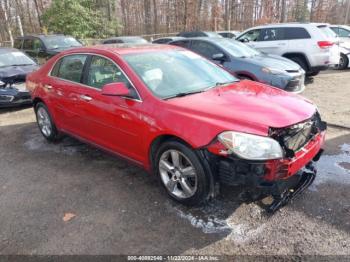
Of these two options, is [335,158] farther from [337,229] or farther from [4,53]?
[4,53]

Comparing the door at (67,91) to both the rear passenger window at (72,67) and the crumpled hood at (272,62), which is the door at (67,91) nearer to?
the rear passenger window at (72,67)

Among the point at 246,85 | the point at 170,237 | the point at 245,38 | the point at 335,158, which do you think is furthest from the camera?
the point at 245,38

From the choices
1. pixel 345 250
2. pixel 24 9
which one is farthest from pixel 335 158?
pixel 24 9

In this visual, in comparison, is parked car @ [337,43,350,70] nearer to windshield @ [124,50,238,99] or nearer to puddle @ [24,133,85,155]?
windshield @ [124,50,238,99]

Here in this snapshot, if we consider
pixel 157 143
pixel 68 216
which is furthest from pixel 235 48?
pixel 68 216

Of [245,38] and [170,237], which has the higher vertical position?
[245,38]

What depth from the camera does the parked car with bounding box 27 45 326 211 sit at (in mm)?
2920

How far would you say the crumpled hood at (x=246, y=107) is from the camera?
2.99 meters

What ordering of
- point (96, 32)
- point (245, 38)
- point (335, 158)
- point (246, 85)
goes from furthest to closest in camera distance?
1. point (96, 32)
2. point (245, 38)
3. point (335, 158)
4. point (246, 85)

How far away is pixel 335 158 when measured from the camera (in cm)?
454

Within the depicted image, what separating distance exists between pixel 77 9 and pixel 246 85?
22318mm

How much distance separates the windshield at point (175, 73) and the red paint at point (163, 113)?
0.13 meters

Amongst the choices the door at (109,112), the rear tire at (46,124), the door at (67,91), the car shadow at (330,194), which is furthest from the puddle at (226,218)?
the rear tire at (46,124)

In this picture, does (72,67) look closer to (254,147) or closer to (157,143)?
(157,143)
